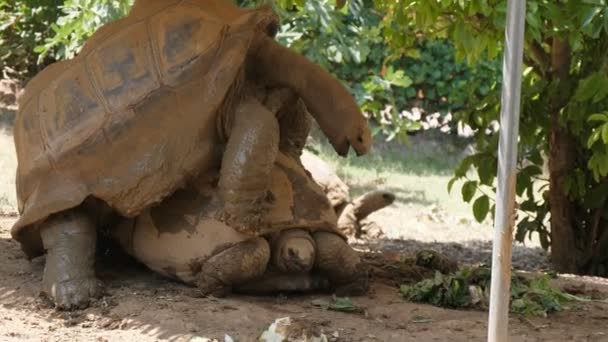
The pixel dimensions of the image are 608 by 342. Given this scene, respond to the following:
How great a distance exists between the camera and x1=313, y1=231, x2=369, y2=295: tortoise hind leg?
4.74 m

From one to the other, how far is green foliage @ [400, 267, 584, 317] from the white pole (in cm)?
131

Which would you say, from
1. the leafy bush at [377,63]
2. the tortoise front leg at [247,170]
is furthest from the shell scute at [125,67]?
the leafy bush at [377,63]

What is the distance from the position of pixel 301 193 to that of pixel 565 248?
2.41 m

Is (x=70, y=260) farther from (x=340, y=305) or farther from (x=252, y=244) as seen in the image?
(x=340, y=305)

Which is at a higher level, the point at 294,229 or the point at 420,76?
the point at 420,76

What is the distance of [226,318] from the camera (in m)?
4.21

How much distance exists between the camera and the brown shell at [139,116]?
4543 mm

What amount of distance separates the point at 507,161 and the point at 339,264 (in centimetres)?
176

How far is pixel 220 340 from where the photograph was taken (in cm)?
393

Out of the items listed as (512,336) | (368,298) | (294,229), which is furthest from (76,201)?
(512,336)

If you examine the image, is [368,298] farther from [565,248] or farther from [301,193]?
[565,248]

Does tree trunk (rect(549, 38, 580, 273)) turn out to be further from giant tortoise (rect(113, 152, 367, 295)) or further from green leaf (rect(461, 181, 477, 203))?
giant tortoise (rect(113, 152, 367, 295))

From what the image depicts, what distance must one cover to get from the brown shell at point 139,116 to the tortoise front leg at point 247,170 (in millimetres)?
184

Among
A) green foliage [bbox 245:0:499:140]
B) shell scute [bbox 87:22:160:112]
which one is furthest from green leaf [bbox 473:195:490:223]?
shell scute [bbox 87:22:160:112]
